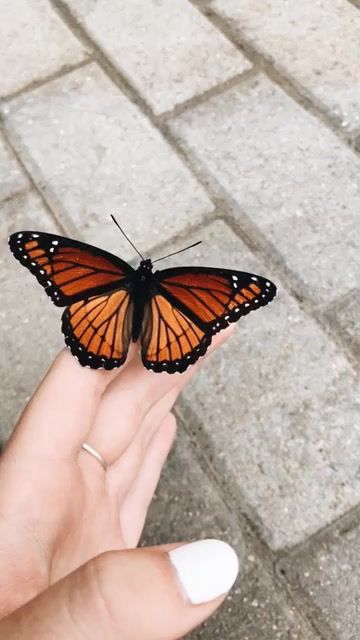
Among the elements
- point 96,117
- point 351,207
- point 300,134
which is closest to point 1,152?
point 96,117

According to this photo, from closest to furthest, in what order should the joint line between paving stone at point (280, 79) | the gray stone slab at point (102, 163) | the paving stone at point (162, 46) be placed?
the gray stone slab at point (102, 163), the joint line between paving stone at point (280, 79), the paving stone at point (162, 46)

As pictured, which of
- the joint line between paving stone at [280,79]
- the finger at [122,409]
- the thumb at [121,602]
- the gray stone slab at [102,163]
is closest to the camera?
the thumb at [121,602]

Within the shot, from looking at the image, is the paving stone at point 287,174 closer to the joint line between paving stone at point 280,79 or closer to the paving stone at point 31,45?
the joint line between paving stone at point 280,79

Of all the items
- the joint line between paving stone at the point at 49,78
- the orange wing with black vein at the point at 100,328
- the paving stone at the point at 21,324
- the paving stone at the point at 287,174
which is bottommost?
the paving stone at the point at 287,174

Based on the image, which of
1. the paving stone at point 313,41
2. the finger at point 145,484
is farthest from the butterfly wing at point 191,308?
the paving stone at point 313,41

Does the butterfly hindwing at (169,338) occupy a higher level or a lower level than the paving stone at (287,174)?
higher

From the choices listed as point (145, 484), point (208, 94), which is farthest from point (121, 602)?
point (208, 94)

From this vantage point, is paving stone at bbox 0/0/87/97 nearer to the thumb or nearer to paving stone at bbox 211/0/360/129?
paving stone at bbox 211/0/360/129

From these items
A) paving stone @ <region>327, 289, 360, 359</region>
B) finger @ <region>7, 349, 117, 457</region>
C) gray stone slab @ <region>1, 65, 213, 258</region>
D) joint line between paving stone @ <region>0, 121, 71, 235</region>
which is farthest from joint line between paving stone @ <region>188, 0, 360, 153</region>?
finger @ <region>7, 349, 117, 457</region>
